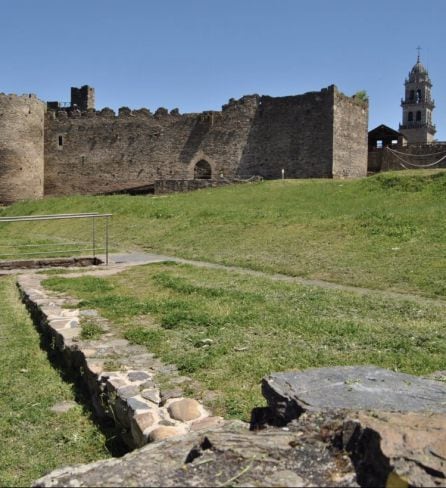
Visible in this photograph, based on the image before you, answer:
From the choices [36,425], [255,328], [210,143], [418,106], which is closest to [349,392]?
[36,425]

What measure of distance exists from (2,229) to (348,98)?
17.6m

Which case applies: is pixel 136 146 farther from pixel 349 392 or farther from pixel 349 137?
pixel 349 392

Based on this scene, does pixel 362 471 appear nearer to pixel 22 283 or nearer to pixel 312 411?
pixel 312 411

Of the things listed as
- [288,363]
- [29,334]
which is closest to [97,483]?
[288,363]

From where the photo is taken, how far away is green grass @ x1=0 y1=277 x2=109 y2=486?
3840 millimetres

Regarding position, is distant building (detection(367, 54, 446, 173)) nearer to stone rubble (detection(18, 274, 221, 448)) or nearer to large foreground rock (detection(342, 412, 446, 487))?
stone rubble (detection(18, 274, 221, 448))

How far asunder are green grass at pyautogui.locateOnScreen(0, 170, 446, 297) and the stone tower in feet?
276

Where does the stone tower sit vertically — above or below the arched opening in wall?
above

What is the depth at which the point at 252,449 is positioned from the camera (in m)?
2.67

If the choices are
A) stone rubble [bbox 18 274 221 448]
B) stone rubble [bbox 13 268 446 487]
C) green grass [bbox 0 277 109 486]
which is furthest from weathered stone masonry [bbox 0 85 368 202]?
stone rubble [bbox 13 268 446 487]

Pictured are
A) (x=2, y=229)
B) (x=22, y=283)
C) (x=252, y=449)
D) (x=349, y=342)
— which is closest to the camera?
(x=252, y=449)

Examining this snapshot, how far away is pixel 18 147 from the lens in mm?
32906

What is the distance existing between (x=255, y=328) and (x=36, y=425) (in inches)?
101

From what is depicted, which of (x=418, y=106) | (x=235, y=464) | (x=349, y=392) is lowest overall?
(x=235, y=464)
